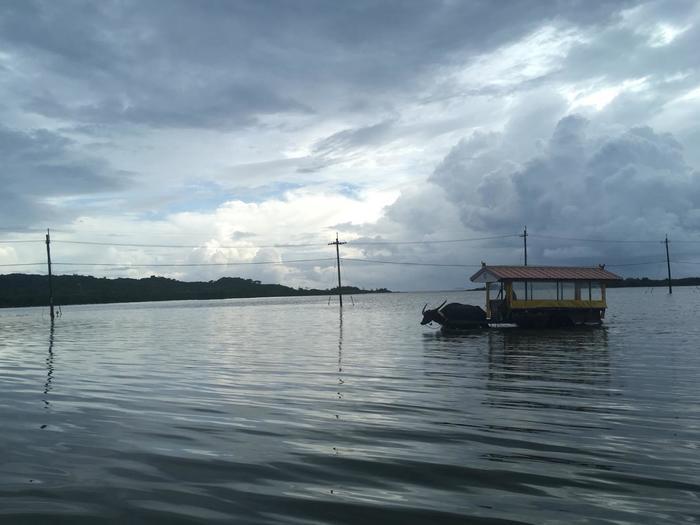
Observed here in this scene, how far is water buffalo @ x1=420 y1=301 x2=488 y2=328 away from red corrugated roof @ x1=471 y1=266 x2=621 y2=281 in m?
2.74

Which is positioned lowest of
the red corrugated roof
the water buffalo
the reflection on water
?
the reflection on water

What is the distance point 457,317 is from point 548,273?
748 centimetres

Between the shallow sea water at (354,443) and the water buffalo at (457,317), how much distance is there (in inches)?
745

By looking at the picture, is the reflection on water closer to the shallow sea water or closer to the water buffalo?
the shallow sea water

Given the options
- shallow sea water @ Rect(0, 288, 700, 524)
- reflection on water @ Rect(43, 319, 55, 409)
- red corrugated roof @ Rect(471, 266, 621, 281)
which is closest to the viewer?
shallow sea water @ Rect(0, 288, 700, 524)

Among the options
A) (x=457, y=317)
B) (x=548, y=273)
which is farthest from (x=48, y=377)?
(x=548, y=273)

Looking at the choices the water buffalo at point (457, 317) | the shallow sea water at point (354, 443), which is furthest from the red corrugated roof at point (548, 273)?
the shallow sea water at point (354, 443)

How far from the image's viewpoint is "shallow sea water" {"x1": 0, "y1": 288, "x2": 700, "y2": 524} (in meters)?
6.51

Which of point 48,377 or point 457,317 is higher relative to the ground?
point 457,317

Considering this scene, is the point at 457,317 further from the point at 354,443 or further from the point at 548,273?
the point at 354,443

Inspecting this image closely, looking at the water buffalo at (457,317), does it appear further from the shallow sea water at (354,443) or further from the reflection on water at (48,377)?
the reflection on water at (48,377)

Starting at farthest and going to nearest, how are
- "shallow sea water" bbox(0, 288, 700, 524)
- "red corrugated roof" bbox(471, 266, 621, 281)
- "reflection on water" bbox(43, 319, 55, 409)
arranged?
"red corrugated roof" bbox(471, 266, 621, 281), "reflection on water" bbox(43, 319, 55, 409), "shallow sea water" bbox(0, 288, 700, 524)

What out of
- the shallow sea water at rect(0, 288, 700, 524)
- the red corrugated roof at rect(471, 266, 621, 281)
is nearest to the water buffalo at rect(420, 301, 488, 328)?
the red corrugated roof at rect(471, 266, 621, 281)

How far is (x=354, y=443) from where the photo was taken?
31.0 ft
